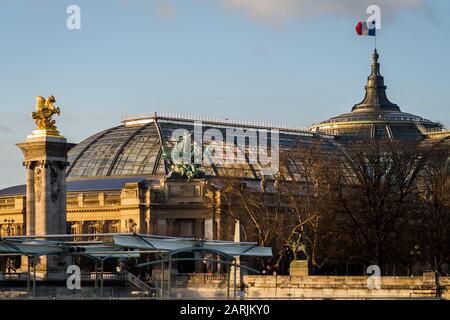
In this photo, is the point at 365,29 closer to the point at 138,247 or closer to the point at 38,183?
the point at 38,183

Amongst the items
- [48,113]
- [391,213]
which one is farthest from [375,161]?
[48,113]

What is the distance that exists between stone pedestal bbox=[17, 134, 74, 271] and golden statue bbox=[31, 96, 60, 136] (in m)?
0.80

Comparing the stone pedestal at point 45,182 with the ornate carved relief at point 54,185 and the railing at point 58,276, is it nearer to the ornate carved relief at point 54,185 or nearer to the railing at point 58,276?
the ornate carved relief at point 54,185

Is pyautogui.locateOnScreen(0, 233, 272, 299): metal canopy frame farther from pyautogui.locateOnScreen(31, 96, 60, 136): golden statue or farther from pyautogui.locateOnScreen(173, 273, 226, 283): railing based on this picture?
pyautogui.locateOnScreen(173, 273, 226, 283): railing

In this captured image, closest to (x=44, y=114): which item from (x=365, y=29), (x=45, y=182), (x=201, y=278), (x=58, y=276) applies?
(x=45, y=182)

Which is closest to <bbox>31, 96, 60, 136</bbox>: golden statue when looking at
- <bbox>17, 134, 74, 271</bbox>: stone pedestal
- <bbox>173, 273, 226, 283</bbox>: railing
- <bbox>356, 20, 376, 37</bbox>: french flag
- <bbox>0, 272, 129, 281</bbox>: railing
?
<bbox>17, 134, 74, 271</bbox>: stone pedestal

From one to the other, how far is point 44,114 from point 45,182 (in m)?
5.22

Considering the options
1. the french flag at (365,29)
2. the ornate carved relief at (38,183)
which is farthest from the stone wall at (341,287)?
the french flag at (365,29)

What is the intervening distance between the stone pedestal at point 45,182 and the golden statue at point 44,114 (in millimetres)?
804

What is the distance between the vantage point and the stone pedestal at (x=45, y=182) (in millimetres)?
118062

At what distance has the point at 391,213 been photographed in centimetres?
12950

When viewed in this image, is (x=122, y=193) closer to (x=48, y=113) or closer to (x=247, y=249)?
(x=48, y=113)
